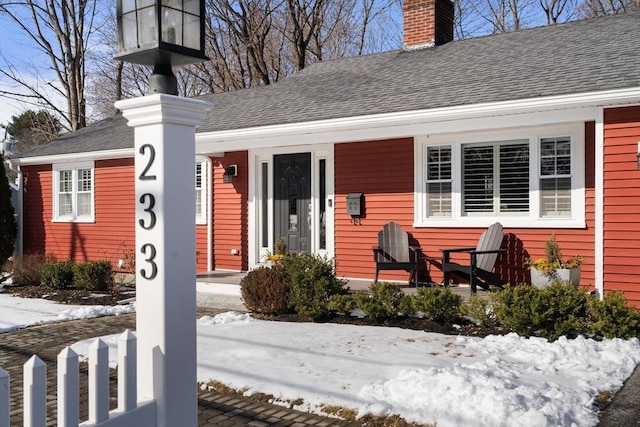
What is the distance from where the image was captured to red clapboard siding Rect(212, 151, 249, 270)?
11555 millimetres

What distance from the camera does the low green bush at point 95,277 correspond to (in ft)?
34.4

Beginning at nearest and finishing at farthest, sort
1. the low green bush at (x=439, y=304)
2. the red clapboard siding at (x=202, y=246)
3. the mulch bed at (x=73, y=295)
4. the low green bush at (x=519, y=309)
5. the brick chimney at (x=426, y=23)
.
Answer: the low green bush at (x=519, y=309) < the low green bush at (x=439, y=304) < the mulch bed at (x=73, y=295) < the red clapboard siding at (x=202, y=246) < the brick chimney at (x=426, y=23)

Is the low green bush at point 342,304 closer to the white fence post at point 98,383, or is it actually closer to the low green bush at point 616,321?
the low green bush at point 616,321

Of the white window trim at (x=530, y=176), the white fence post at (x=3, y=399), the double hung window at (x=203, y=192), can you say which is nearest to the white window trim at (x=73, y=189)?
the double hung window at (x=203, y=192)

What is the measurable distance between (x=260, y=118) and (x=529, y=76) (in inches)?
174

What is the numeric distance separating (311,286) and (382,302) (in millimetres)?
944

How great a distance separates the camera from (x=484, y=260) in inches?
332

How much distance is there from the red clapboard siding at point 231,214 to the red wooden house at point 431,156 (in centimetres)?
3

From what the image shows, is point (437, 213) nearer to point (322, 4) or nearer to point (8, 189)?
point (8, 189)

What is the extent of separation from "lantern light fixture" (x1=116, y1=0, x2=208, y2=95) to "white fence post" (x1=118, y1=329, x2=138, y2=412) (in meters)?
1.12

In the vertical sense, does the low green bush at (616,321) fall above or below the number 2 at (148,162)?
below

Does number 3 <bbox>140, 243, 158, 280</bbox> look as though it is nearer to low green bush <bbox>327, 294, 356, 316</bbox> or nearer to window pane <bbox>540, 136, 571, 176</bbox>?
low green bush <bbox>327, 294, 356, 316</bbox>

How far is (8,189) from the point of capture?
13242 mm

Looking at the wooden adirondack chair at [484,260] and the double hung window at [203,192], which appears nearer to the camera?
the wooden adirondack chair at [484,260]
